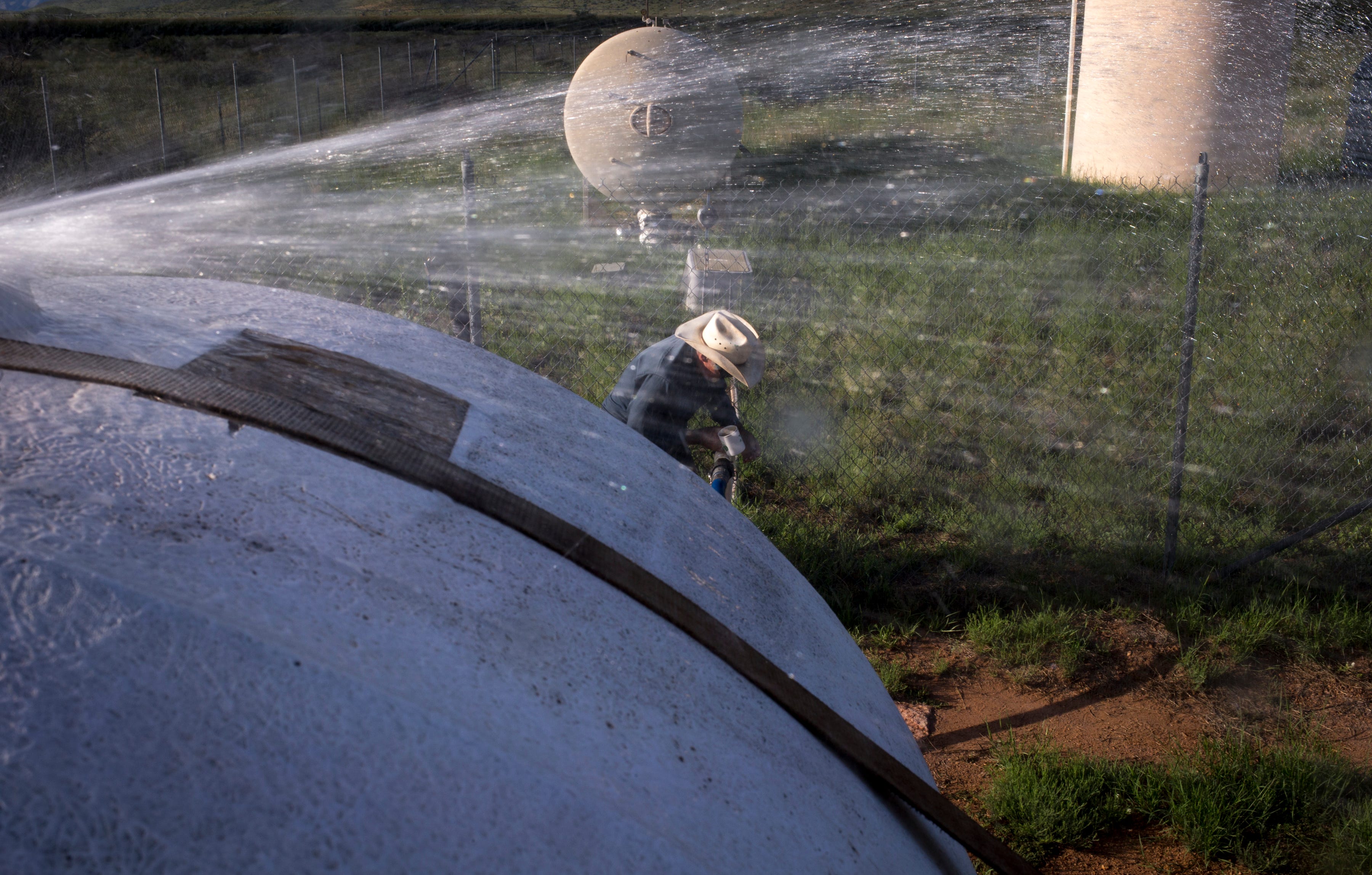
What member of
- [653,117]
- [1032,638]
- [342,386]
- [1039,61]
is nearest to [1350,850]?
[1032,638]

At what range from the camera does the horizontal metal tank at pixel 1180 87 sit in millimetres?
10125

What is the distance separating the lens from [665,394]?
4.01m

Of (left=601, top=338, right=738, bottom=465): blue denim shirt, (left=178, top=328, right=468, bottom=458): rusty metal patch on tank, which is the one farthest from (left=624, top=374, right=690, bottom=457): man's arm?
(left=178, top=328, right=468, bottom=458): rusty metal patch on tank

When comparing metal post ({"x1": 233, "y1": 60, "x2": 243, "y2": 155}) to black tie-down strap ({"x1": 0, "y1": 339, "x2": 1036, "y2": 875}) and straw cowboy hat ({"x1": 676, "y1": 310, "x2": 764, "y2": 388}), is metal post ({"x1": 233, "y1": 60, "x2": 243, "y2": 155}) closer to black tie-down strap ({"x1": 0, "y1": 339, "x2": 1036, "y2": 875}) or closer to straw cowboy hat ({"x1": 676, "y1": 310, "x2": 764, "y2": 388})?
straw cowboy hat ({"x1": 676, "y1": 310, "x2": 764, "y2": 388})

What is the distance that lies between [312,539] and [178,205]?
39.8 feet

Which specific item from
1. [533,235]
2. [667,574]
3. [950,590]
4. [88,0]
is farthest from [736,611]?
[533,235]

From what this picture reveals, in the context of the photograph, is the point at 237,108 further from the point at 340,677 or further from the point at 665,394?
the point at 340,677

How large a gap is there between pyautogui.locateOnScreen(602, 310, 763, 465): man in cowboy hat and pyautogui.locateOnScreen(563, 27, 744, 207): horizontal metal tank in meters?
6.46

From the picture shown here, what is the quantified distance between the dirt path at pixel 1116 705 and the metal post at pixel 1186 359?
56 centimetres

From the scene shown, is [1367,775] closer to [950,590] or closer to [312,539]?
[950,590]

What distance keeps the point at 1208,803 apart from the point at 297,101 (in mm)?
24648

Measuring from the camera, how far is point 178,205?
36.4ft

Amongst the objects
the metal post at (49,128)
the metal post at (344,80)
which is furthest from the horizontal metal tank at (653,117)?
the metal post at (344,80)

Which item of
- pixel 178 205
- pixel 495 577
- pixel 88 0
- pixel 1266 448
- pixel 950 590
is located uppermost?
pixel 88 0
